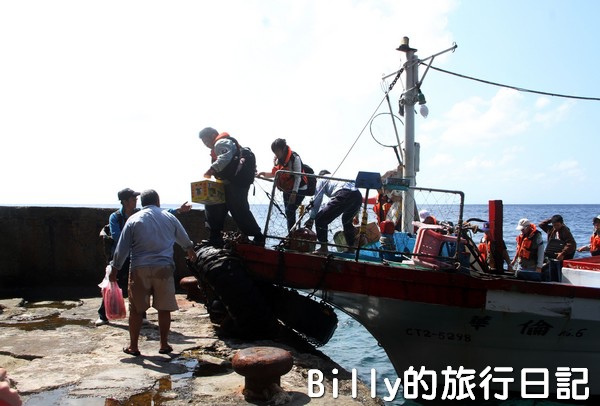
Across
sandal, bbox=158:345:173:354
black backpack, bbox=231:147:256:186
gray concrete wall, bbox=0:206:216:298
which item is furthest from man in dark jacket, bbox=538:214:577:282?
A: sandal, bbox=158:345:173:354

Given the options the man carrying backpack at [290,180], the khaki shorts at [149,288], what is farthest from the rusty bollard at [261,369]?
the man carrying backpack at [290,180]

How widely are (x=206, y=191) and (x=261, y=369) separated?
8.87 ft

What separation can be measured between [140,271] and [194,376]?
44.4 inches

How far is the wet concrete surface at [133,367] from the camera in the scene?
441cm

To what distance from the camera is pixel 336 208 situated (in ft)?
22.4

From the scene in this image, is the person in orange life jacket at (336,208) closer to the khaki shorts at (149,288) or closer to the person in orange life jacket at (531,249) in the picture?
the khaki shorts at (149,288)

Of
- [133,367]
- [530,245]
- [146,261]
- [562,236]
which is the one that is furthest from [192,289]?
[562,236]

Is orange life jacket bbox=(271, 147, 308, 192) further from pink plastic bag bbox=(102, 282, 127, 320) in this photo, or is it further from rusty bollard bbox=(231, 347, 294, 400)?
rusty bollard bbox=(231, 347, 294, 400)

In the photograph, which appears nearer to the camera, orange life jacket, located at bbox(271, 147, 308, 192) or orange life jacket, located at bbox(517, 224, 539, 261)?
orange life jacket, located at bbox(271, 147, 308, 192)

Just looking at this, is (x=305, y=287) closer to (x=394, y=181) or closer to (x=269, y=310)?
(x=269, y=310)

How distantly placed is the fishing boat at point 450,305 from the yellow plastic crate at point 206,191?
2.00 ft

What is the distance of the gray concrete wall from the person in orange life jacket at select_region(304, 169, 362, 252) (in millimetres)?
4004

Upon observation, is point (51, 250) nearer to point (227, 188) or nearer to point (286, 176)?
point (227, 188)

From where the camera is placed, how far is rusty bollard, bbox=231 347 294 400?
13.8 ft
